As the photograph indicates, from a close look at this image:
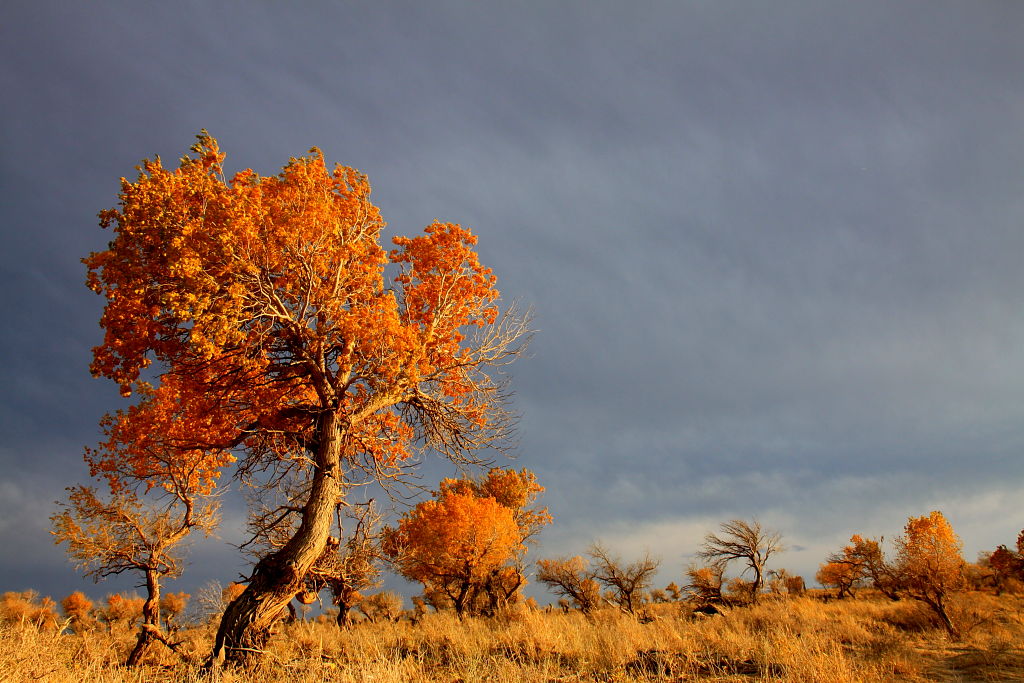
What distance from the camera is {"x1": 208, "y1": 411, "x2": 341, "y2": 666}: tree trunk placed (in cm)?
807

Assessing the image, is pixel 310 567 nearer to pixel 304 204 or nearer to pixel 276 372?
pixel 276 372

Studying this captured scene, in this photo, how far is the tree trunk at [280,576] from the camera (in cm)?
807

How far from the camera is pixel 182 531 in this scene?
18.1m

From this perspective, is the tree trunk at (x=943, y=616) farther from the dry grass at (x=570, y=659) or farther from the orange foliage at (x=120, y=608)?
the orange foliage at (x=120, y=608)

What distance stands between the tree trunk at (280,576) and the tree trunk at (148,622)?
709 centimetres

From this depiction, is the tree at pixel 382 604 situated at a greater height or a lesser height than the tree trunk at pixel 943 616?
lesser

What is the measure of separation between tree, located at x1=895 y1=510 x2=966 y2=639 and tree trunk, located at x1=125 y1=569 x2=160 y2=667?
88.6 feet

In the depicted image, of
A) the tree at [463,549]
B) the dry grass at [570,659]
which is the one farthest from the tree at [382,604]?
the dry grass at [570,659]

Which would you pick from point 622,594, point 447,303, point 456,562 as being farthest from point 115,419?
point 622,594

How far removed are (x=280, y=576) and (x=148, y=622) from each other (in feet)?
35.7

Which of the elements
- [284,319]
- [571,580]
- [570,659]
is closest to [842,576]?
[571,580]

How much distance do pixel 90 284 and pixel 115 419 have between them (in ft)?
31.3

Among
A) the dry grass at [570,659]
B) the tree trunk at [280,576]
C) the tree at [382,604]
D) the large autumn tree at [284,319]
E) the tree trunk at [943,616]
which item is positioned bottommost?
the tree at [382,604]

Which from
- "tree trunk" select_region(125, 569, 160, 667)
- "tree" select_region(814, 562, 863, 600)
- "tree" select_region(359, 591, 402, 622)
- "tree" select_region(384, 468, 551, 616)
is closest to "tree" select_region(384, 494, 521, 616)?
"tree" select_region(384, 468, 551, 616)
